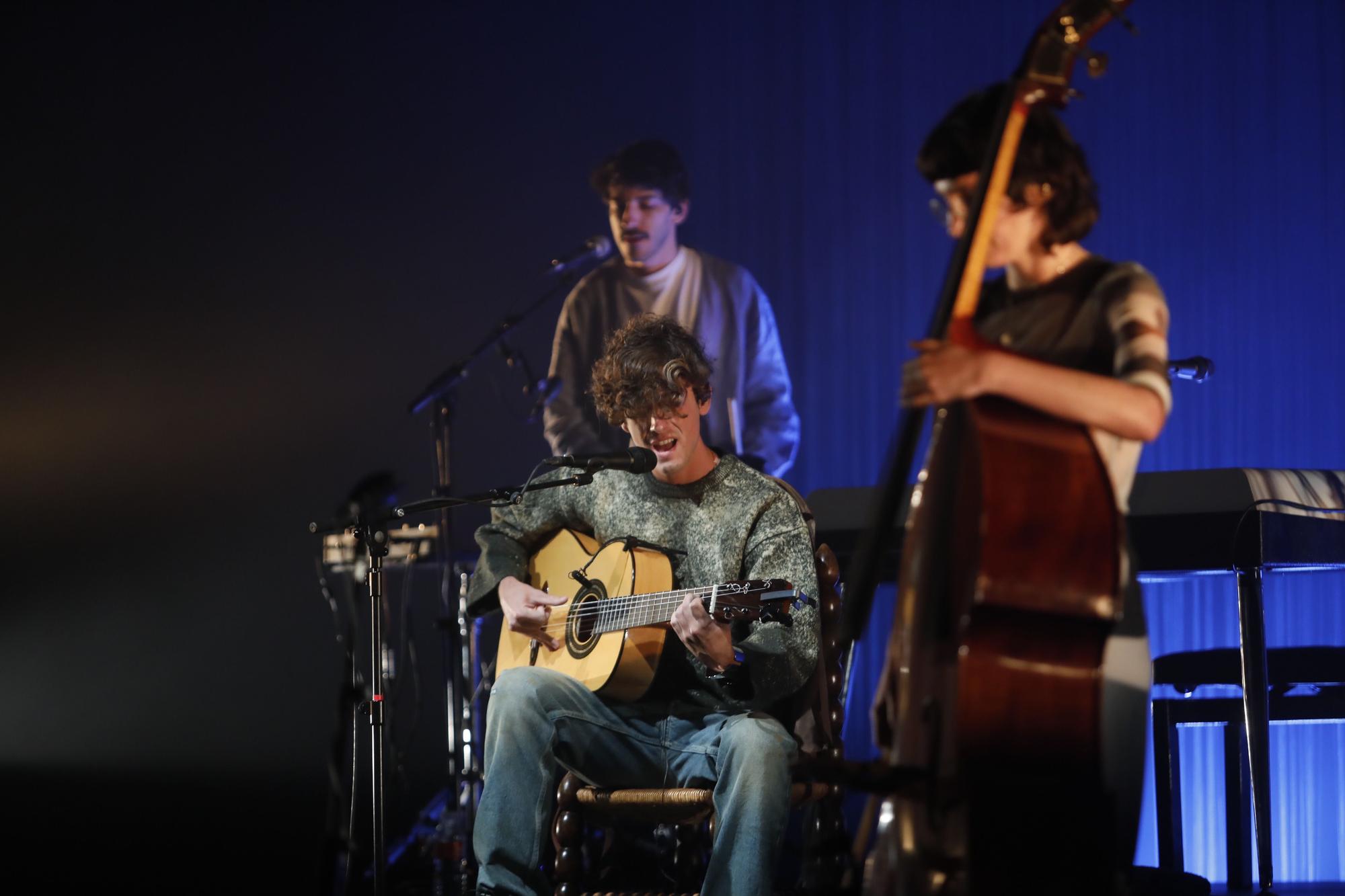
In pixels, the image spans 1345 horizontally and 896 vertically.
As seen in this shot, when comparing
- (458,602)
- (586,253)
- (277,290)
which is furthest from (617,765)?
(277,290)

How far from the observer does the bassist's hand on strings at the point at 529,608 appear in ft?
9.67

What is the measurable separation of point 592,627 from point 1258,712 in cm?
157

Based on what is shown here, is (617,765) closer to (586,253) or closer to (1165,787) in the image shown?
(1165,787)

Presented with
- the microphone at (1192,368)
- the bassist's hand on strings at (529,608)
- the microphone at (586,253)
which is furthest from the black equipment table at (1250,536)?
the microphone at (586,253)

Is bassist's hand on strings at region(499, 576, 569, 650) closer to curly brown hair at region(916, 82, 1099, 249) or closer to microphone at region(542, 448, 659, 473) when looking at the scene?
microphone at region(542, 448, 659, 473)

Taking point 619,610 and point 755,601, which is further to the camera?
point 619,610

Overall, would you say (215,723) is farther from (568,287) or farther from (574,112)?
(574,112)

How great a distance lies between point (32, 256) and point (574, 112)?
2.58 m

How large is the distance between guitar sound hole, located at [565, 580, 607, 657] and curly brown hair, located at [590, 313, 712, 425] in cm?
41

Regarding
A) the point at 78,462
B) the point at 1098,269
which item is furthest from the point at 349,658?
the point at 78,462

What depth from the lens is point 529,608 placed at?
116 inches

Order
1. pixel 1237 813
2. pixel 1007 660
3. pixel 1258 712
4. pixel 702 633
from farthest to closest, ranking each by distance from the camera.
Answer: pixel 1237 813 < pixel 1258 712 < pixel 702 633 < pixel 1007 660

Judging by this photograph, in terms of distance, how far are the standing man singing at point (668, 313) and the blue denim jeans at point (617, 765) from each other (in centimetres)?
215

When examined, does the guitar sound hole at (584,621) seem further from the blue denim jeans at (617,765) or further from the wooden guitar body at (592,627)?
the blue denim jeans at (617,765)
